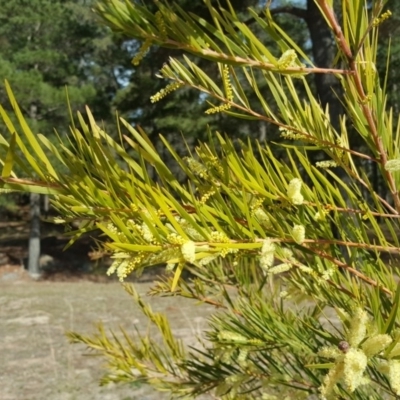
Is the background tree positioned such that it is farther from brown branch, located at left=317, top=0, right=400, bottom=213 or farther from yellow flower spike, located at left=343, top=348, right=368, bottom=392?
yellow flower spike, located at left=343, top=348, right=368, bottom=392

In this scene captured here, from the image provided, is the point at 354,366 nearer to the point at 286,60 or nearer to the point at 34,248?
the point at 286,60

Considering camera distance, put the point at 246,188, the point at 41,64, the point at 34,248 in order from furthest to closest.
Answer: the point at 34,248 → the point at 41,64 → the point at 246,188

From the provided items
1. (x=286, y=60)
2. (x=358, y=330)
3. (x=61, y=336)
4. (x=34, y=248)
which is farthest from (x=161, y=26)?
(x=34, y=248)

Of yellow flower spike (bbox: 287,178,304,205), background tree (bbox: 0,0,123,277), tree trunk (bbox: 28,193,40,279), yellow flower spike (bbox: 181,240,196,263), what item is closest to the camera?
yellow flower spike (bbox: 181,240,196,263)

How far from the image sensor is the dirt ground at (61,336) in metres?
3.13

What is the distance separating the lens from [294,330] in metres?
0.55

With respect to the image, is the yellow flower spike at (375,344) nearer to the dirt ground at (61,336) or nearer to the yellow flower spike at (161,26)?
the yellow flower spike at (161,26)

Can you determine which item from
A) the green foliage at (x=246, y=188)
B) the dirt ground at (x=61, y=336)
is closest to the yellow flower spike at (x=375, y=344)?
the green foliage at (x=246, y=188)

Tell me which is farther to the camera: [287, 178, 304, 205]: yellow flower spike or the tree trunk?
the tree trunk

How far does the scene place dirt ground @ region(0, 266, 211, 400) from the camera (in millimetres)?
3135

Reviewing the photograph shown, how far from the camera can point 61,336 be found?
4258 mm

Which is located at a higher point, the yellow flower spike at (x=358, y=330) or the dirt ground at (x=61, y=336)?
the yellow flower spike at (x=358, y=330)

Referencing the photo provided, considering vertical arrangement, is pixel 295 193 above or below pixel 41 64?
above

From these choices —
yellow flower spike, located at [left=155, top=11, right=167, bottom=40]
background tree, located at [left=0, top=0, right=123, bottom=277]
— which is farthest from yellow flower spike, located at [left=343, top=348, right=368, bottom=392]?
background tree, located at [left=0, top=0, right=123, bottom=277]
